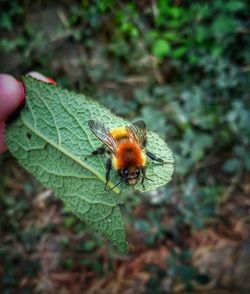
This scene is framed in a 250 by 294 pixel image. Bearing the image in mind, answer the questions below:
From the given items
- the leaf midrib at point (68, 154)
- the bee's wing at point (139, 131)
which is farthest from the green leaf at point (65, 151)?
the bee's wing at point (139, 131)

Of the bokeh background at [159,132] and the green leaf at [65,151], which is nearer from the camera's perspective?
the green leaf at [65,151]

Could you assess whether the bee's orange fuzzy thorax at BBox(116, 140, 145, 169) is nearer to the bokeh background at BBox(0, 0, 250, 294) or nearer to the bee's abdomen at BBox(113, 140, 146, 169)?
the bee's abdomen at BBox(113, 140, 146, 169)

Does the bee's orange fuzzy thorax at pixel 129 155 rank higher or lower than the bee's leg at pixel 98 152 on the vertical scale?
higher

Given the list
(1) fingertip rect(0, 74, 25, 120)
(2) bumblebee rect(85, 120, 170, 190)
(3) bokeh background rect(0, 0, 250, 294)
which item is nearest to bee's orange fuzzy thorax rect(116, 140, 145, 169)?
(2) bumblebee rect(85, 120, 170, 190)

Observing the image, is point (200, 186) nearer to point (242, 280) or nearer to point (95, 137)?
point (242, 280)

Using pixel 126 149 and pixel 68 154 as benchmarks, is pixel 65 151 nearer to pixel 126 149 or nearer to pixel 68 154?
pixel 68 154

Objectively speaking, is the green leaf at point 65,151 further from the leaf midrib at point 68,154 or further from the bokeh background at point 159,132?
the bokeh background at point 159,132

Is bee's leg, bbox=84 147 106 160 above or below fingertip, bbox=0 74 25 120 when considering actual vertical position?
above
